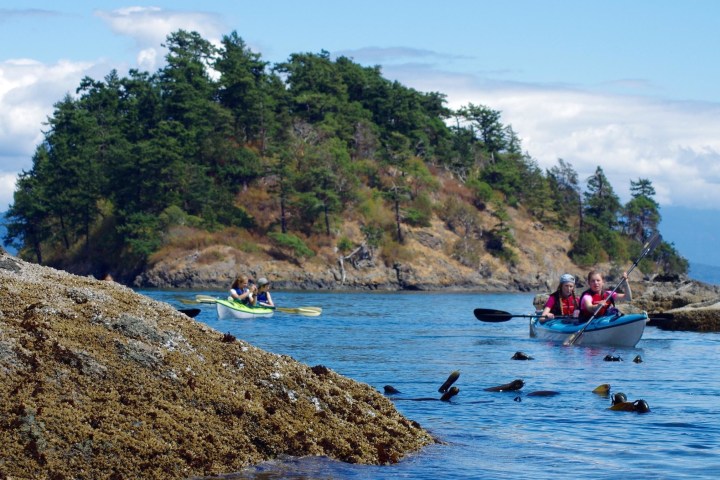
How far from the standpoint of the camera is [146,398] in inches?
354

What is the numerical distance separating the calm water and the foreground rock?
35 cm

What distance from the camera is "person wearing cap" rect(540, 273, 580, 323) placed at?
26.8m

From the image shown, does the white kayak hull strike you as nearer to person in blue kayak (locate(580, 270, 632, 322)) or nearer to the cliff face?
person in blue kayak (locate(580, 270, 632, 322))

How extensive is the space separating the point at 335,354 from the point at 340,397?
42.4 ft

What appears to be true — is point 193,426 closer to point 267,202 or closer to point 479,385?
point 479,385

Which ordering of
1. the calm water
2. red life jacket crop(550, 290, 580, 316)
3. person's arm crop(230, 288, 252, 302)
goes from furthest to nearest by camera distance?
person's arm crop(230, 288, 252, 302), red life jacket crop(550, 290, 580, 316), the calm water

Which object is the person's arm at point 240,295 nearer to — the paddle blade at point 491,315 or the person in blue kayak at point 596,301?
the paddle blade at point 491,315

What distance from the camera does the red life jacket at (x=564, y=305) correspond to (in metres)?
27.2

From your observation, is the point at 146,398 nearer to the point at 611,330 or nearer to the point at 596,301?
the point at 611,330

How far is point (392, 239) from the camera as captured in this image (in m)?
87.2

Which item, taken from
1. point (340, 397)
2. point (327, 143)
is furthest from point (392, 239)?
point (340, 397)

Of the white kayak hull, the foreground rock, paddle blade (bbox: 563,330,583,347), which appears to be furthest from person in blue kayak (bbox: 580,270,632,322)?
the foreground rock

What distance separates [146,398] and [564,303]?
65.6ft

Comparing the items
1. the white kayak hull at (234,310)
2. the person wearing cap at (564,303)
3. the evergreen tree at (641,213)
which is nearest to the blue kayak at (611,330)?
the person wearing cap at (564,303)
